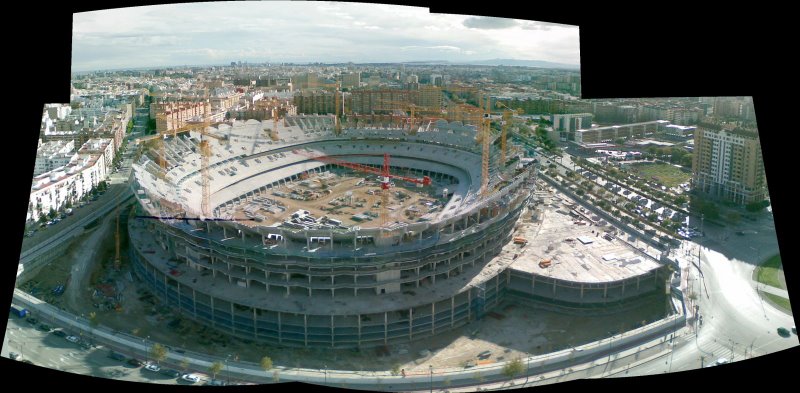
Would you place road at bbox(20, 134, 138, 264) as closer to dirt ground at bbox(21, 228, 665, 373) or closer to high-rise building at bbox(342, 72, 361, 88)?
A: dirt ground at bbox(21, 228, 665, 373)

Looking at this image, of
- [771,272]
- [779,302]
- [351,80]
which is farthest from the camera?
[351,80]

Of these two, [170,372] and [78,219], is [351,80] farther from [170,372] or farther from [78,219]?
[170,372]

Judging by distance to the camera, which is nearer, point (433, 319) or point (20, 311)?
point (20, 311)

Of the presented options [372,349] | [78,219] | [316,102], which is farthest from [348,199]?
[316,102]

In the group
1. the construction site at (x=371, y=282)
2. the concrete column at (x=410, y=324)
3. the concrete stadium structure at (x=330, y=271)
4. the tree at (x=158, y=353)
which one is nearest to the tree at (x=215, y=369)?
the tree at (x=158, y=353)

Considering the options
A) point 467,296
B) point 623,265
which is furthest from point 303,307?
point 623,265

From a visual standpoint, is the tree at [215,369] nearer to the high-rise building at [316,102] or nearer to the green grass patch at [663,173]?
the green grass patch at [663,173]

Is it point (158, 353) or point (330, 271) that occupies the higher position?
point (330, 271)
